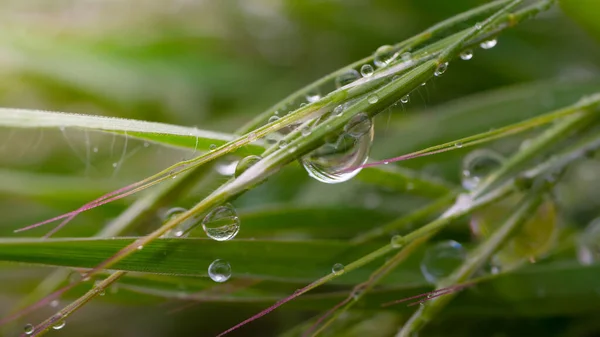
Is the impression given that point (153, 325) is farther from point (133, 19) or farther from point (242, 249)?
point (133, 19)

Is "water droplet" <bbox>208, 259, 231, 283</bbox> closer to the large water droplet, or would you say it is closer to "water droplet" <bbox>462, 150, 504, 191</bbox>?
the large water droplet

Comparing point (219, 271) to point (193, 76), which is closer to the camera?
point (219, 271)

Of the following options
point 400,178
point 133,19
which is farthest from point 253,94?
point 400,178

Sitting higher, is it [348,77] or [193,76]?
[193,76]

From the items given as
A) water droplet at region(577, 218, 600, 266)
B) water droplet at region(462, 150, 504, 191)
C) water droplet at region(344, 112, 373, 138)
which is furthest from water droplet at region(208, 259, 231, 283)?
water droplet at region(577, 218, 600, 266)

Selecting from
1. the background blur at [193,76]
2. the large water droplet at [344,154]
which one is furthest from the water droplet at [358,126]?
the background blur at [193,76]

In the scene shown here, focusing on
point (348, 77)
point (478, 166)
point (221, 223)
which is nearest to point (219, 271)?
point (221, 223)

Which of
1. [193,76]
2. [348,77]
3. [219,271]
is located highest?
[193,76]

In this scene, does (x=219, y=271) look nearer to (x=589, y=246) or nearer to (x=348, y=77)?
(x=348, y=77)
